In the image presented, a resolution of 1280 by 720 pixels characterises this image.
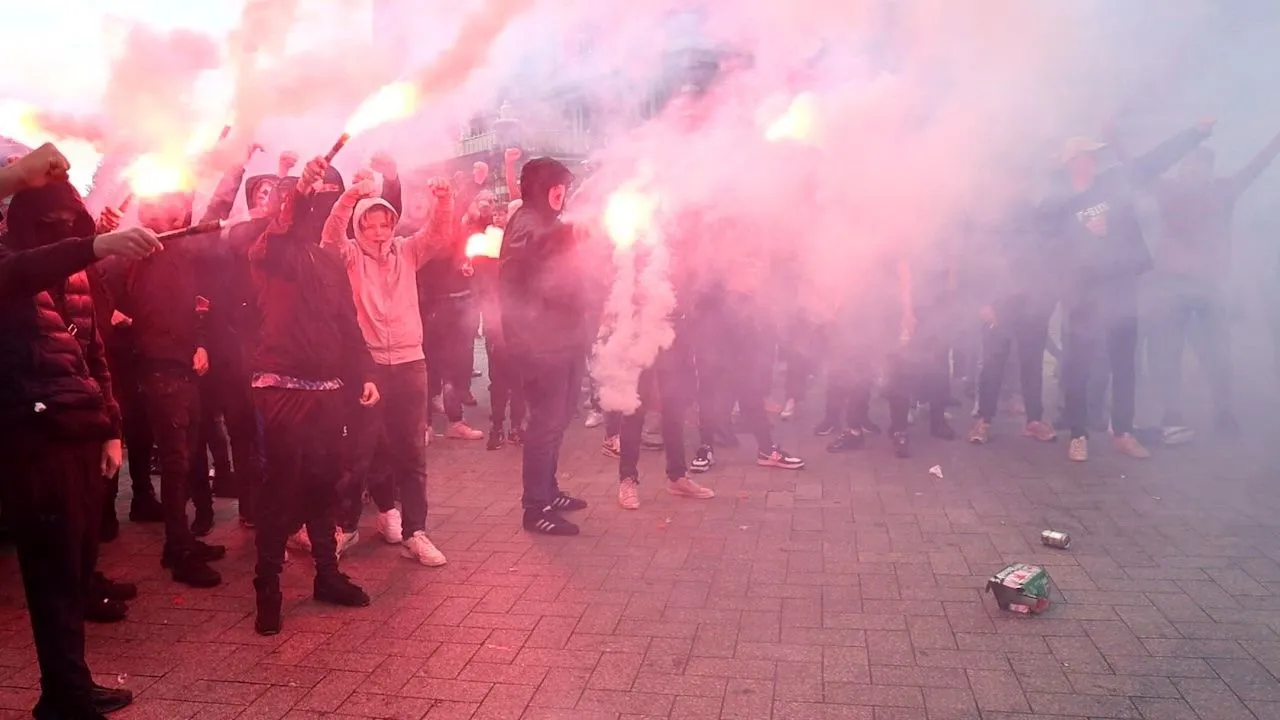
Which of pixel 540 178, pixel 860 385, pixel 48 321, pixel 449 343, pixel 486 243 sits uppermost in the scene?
pixel 540 178

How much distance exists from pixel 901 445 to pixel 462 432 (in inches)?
147

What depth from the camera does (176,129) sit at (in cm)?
436

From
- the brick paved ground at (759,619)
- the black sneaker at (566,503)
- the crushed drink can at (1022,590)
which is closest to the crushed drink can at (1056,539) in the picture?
the brick paved ground at (759,619)

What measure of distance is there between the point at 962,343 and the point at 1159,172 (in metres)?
2.58

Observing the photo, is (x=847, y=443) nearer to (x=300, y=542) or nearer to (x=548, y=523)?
(x=548, y=523)

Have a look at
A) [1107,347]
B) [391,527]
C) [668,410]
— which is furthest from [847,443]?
[391,527]

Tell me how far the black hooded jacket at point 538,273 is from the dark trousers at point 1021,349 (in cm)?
394

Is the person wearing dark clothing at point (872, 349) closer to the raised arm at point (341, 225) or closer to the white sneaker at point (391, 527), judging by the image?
the white sneaker at point (391, 527)

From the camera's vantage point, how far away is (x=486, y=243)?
6883 mm

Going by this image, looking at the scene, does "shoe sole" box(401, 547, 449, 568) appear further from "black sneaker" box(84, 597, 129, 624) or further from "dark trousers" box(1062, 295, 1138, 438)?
"dark trousers" box(1062, 295, 1138, 438)

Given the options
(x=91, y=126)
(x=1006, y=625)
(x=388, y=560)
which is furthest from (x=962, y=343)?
(x=91, y=126)

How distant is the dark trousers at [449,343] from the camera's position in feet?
25.2

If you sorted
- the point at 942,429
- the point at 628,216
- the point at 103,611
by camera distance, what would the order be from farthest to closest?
1. the point at 942,429
2. the point at 628,216
3. the point at 103,611

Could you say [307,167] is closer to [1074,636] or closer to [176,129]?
[176,129]
